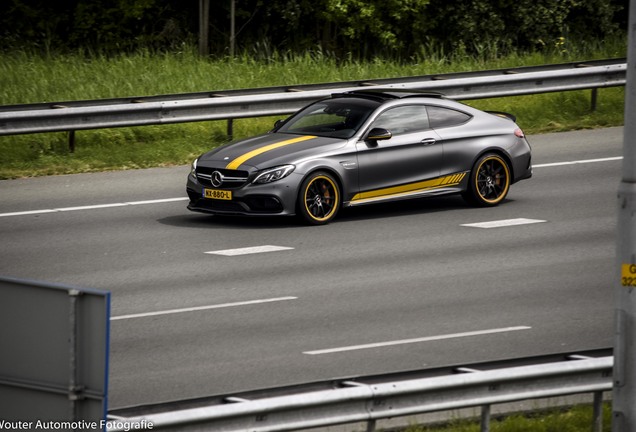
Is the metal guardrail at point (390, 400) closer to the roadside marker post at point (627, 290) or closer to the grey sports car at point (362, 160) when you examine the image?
the roadside marker post at point (627, 290)

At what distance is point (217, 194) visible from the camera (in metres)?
15.5

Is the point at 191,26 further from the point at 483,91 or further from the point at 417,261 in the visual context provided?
the point at 417,261

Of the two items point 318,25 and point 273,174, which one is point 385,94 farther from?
point 318,25

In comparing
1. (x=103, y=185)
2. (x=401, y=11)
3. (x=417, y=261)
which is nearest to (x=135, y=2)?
(x=401, y=11)

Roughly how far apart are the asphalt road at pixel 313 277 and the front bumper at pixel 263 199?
0.26 metres

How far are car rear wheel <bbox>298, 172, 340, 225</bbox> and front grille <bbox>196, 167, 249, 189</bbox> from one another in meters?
0.72

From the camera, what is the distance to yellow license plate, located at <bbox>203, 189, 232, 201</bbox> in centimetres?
1543

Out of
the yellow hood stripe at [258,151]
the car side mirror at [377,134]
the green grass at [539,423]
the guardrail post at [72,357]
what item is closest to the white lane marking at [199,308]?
the yellow hood stripe at [258,151]

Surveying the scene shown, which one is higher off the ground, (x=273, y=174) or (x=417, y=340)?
(x=273, y=174)

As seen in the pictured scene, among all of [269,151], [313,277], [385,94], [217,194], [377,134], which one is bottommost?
[313,277]

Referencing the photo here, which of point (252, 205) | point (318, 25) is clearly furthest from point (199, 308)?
point (318, 25)

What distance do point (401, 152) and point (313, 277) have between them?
10.9ft

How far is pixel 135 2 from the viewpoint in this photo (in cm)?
3262

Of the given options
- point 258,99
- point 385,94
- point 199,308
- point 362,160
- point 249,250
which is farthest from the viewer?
point 258,99
